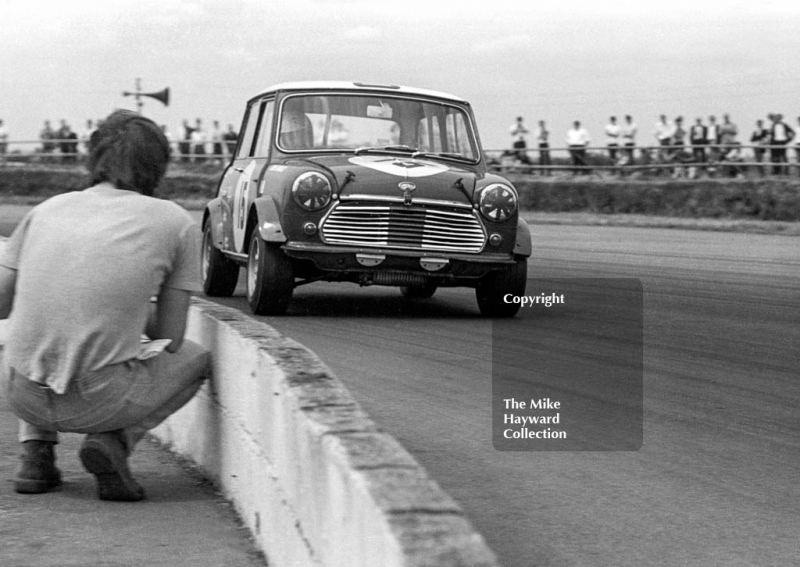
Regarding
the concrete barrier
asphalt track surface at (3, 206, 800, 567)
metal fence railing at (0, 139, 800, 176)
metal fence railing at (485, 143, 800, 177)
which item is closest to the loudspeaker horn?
metal fence railing at (0, 139, 800, 176)

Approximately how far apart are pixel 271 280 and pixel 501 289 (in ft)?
5.74

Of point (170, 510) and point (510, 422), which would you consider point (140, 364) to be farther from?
point (510, 422)

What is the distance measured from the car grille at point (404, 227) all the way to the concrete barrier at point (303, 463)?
4396 millimetres

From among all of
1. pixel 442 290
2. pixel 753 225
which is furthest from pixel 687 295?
pixel 753 225

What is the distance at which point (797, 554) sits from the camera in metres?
3.95

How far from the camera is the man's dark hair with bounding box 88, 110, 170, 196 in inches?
171

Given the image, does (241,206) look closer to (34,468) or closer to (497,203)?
(497,203)

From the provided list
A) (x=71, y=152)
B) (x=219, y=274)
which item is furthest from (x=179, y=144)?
(x=219, y=274)

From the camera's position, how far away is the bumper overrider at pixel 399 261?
972cm

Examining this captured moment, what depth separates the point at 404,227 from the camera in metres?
9.85

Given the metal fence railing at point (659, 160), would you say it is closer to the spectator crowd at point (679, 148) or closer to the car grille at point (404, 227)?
the spectator crowd at point (679, 148)

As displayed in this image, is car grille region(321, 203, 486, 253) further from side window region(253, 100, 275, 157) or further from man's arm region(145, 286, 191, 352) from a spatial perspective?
man's arm region(145, 286, 191, 352)
